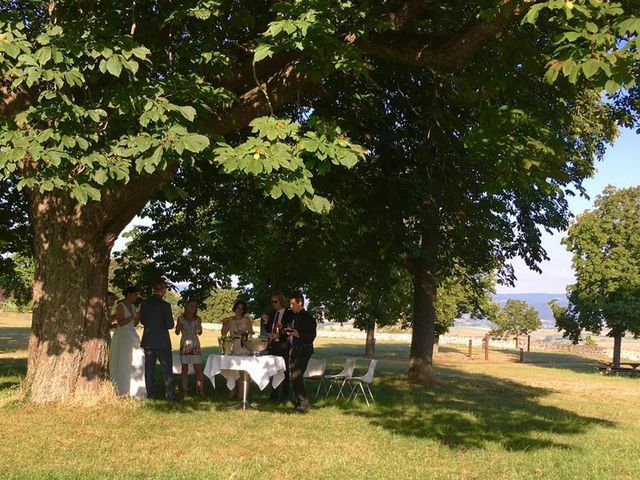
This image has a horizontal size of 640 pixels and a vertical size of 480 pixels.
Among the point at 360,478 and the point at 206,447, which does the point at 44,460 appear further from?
the point at 360,478

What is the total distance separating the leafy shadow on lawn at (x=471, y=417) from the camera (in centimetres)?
912

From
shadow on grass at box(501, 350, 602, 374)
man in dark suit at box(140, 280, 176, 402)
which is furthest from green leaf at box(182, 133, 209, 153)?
shadow on grass at box(501, 350, 602, 374)

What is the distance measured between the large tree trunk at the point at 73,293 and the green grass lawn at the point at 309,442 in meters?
0.47

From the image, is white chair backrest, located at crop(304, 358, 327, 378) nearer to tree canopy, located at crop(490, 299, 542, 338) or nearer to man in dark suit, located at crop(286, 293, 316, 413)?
man in dark suit, located at crop(286, 293, 316, 413)

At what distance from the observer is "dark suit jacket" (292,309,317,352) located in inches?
433

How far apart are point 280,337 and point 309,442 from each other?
3769mm

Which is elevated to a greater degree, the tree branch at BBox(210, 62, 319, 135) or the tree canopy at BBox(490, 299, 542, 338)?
the tree branch at BBox(210, 62, 319, 135)

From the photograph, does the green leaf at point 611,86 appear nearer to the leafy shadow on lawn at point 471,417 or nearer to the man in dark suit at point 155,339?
the leafy shadow on lawn at point 471,417

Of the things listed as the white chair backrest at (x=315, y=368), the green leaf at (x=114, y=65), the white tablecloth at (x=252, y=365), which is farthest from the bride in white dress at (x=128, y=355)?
the green leaf at (x=114, y=65)

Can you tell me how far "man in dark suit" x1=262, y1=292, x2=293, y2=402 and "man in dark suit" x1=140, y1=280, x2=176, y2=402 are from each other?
5.87ft

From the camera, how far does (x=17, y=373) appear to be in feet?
50.9

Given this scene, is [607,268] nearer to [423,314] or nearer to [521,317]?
[423,314]

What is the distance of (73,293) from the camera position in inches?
393

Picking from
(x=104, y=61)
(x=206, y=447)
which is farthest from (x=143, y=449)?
(x=104, y=61)
